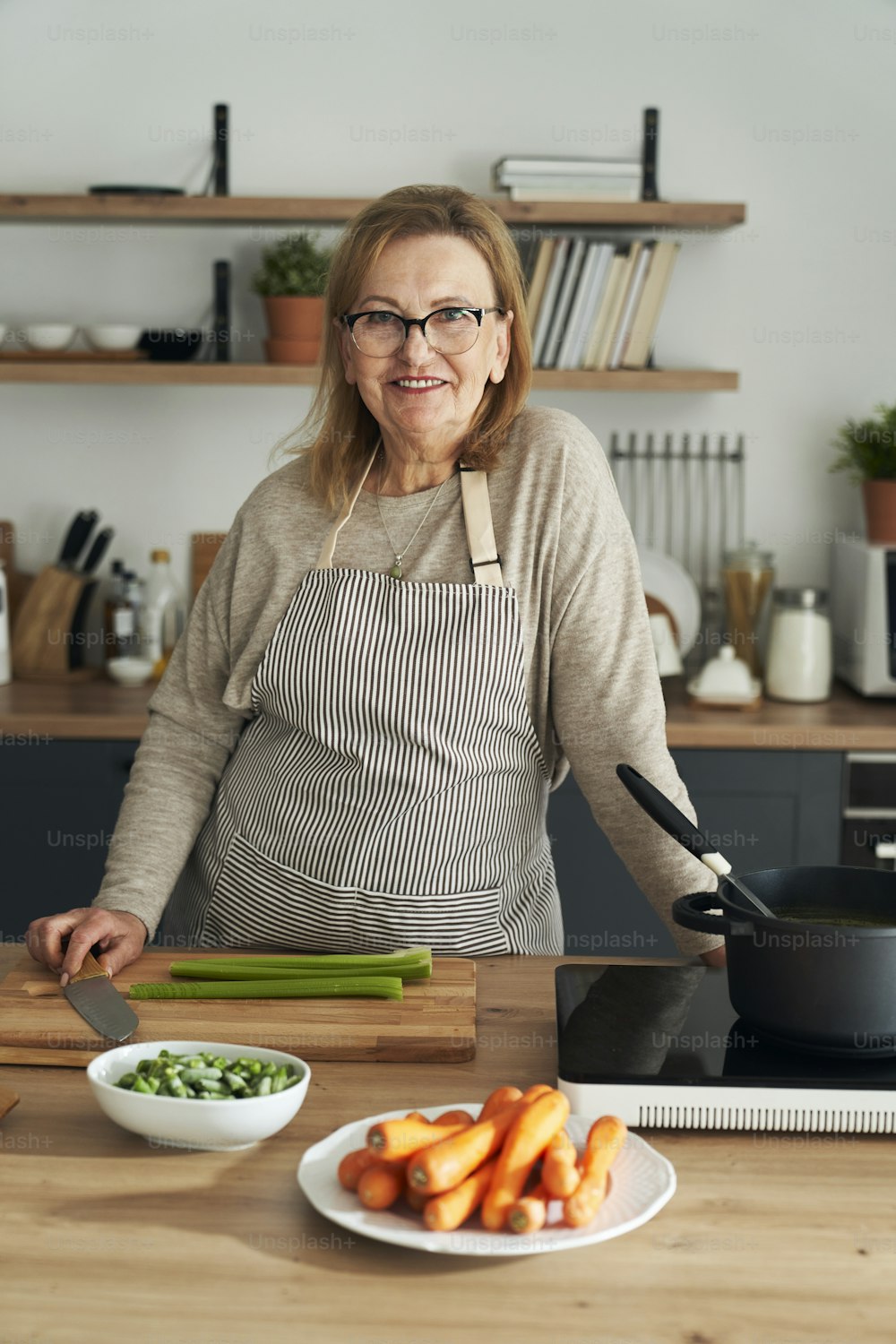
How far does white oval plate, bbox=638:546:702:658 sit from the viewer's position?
3166mm

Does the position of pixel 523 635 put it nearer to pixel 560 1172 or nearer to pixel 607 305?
pixel 560 1172

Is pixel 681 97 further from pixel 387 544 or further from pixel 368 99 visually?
pixel 387 544

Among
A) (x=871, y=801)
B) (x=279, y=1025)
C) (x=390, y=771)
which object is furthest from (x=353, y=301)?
(x=871, y=801)

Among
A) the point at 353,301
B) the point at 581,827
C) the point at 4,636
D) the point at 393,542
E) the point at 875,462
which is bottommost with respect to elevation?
the point at 581,827

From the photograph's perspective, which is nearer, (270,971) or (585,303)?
(270,971)

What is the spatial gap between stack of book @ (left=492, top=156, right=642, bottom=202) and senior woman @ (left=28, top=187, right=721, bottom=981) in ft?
4.53

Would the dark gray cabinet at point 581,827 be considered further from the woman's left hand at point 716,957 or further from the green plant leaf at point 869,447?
the woman's left hand at point 716,957

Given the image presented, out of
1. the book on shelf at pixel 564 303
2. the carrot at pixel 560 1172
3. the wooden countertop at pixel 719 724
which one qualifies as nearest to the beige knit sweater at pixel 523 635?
the carrot at pixel 560 1172

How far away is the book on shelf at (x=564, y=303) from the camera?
296 cm

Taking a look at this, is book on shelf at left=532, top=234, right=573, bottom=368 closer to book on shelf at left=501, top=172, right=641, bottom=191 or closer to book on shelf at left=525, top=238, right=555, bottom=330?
book on shelf at left=525, top=238, right=555, bottom=330

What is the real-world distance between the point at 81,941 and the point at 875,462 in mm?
2291

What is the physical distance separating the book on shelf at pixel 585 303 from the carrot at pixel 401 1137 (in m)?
2.29

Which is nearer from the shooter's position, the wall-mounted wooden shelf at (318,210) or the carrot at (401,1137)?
the carrot at (401,1137)

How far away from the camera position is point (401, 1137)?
2.99 feet
